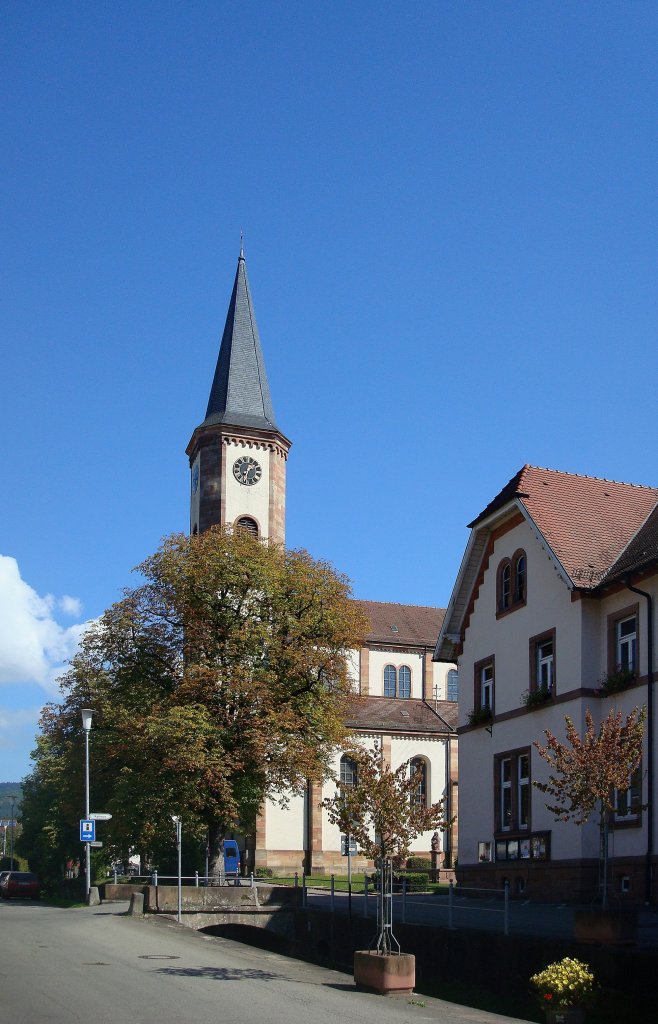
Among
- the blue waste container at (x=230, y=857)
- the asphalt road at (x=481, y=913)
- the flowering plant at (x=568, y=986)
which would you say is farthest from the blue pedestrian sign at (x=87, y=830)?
the flowering plant at (x=568, y=986)

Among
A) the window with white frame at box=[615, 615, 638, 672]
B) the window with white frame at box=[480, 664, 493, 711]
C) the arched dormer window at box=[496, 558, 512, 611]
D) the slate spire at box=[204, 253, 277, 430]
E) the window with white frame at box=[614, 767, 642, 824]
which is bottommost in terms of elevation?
the window with white frame at box=[614, 767, 642, 824]

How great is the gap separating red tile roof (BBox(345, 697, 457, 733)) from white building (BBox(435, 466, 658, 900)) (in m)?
26.1

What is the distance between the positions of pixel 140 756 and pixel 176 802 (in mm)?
1865

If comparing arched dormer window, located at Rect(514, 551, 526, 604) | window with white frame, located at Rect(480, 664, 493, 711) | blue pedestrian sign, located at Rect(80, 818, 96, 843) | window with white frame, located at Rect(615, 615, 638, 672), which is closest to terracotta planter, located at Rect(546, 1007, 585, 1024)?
window with white frame, located at Rect(615, 615, 638, 672)

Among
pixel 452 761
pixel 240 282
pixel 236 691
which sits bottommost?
pixel 452 761

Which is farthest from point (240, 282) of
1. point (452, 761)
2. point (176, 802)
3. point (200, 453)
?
point (176, 802)

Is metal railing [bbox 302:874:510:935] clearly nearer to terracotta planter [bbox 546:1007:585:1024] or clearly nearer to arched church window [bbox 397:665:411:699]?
Answer: terracotta planter [bbox 546:1007:585:1024]

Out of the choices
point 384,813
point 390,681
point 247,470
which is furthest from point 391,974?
point 390,681

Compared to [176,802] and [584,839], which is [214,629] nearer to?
[176,802]

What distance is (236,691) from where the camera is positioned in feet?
129

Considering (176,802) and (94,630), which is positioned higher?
(94,630)

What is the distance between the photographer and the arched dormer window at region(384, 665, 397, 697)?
67.7 meters

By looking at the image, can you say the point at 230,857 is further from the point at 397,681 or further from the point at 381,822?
the point at 381,822

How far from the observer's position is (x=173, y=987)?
1678cm
